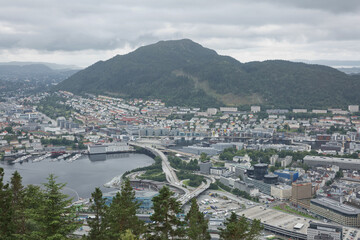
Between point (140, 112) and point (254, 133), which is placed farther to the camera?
point (140, 112)

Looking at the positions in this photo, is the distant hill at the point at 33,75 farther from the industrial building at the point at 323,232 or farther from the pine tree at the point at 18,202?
the pine tree at the point at 18,202

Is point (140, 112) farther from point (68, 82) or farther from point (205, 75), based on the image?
point (68, 82)

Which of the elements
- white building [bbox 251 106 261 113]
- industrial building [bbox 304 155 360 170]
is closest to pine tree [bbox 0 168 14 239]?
industrial building [bbox 304 155 360 170]

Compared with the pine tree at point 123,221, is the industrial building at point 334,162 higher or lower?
lower

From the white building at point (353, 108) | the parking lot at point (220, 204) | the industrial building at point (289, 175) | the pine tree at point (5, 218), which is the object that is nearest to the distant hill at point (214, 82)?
the white building at point (353, 108)

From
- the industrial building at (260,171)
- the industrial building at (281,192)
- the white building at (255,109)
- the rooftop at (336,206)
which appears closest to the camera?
the rooftop at (336,206)

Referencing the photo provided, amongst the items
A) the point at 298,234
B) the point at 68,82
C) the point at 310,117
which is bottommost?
the point at 298,234

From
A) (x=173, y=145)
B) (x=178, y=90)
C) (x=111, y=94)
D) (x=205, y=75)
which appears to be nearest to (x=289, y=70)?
(x=205, y=75)
